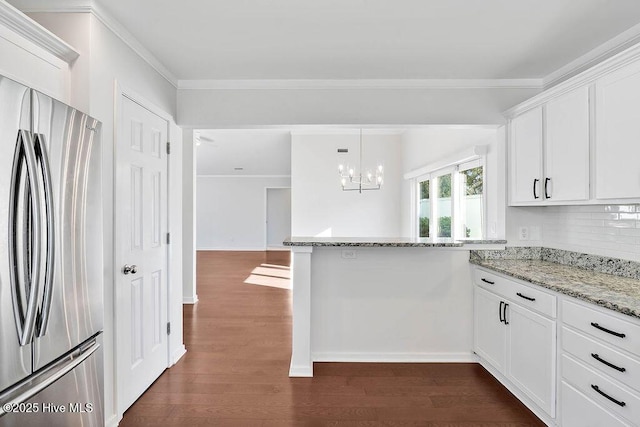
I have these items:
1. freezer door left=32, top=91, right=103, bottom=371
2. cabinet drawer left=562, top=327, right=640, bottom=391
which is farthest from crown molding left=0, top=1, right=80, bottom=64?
cabinet drawer left=562, top=327, right=640, bottom=391

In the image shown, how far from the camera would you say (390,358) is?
9.82 ft

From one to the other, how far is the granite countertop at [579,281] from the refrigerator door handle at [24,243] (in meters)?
2.38

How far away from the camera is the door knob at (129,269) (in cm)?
223

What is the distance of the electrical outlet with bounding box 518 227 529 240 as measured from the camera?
3041mm

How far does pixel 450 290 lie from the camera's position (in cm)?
301

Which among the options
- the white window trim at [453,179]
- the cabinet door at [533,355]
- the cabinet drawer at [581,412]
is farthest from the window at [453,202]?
the cabinet drawer at [581,412]

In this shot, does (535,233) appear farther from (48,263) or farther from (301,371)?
(48,263)

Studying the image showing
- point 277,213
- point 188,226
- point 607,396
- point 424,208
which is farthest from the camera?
point 277,213

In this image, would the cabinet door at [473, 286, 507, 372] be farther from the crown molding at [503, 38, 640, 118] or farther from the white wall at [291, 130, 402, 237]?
the white wall at [291, 130, 402, 237]

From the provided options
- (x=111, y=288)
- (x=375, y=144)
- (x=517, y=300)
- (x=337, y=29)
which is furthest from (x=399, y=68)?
(x=375, y=144)

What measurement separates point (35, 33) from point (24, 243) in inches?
42.7

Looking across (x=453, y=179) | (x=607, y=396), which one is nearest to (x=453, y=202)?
(x=453, y=179)

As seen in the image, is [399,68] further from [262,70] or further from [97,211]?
[97,211]

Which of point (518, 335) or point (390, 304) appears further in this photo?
point (390, 304)
